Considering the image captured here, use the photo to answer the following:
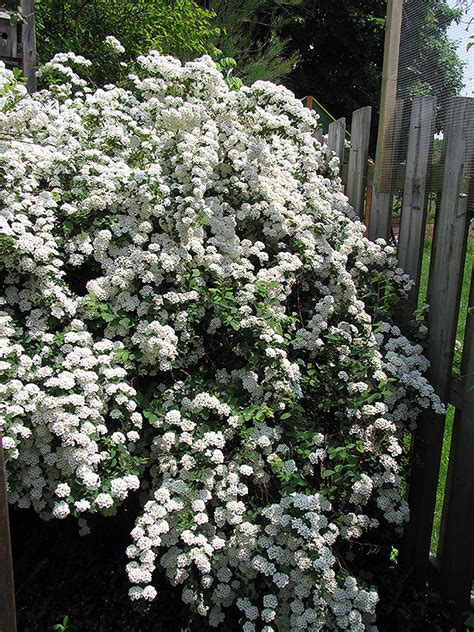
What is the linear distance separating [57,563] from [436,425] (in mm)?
1738

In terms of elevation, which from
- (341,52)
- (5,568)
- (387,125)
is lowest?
(5,568)

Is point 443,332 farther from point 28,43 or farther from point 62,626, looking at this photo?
point 28,43

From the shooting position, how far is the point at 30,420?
2174 millimetres

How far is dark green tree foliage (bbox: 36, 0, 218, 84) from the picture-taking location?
19.0ft

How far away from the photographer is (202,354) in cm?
246

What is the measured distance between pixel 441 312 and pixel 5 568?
6.11ft

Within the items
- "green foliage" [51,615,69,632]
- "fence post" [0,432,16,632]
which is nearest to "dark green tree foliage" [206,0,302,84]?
"green foliage" [51,615,69,632]

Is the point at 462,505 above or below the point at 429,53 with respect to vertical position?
below

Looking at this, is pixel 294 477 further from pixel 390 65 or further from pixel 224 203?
pixel 390 65

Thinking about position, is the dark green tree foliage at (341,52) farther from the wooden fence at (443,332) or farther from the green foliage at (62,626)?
the green foliage at (62,626)

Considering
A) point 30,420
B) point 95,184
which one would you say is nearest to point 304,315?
point 95,184

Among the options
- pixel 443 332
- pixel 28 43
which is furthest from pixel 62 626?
pixel 28 43

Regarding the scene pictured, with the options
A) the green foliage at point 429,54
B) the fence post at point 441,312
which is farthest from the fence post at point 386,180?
the fence post at point 441,312

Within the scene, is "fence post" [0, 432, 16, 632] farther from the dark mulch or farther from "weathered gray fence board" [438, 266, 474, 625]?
"weathered gray fence board" [438, 266, 474, 625]
